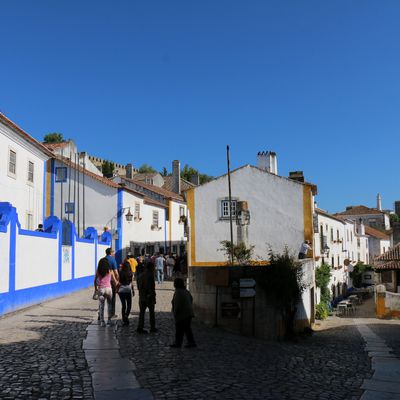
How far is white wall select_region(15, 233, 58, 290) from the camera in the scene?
45.6ft

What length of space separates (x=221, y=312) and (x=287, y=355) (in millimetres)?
3143

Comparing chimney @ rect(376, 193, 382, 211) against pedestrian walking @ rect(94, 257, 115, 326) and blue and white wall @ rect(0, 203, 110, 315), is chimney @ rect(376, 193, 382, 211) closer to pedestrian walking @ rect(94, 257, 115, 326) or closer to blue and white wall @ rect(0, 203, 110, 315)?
blue and white wall @ rect(0, 203, 110, 315)

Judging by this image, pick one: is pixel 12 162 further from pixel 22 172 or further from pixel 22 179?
pixel 22 179

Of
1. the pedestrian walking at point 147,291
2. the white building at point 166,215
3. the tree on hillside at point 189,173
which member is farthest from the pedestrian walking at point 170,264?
the tree on hillside at point 189,173

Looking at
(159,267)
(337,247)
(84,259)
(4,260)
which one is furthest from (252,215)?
(337,247)

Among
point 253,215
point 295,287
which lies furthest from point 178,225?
point 295,287

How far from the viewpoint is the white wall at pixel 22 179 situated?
64.4 feet

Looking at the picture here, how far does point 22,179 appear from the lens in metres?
21.7

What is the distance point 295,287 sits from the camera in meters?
14.3

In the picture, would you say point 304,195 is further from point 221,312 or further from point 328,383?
point 328,383

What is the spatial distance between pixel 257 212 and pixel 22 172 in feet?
36.6

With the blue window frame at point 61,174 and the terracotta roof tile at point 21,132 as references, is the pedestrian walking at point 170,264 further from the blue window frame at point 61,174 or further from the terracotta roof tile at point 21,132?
the terracotta roof tile at point 21,132

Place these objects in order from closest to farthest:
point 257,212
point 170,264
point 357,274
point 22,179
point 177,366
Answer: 1. point 177,366
2. point 22,179
3. point 257,212
4. point 170,264
5. point 357,274

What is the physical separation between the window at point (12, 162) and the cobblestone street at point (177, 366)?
9.37 metres
